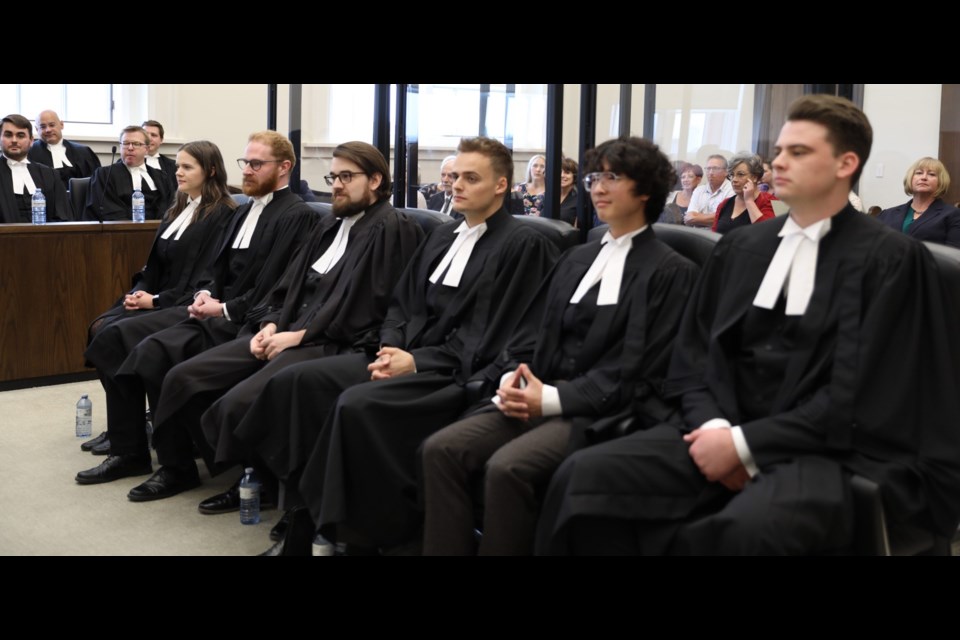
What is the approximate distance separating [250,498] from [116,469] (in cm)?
94

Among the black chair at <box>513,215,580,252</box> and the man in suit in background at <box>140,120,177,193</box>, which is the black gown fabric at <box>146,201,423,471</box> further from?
the man in suit in background at <box>140,120,177,193</box>

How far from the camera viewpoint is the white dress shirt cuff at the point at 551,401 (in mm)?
3049

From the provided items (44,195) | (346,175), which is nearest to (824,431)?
(346,175)

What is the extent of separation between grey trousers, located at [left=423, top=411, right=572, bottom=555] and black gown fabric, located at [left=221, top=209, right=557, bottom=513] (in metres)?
0.40

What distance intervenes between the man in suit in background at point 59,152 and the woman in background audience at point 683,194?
680 cm

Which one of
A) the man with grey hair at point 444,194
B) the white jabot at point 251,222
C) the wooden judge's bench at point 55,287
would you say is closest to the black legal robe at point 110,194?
the wooden judge's bench at point 55,287

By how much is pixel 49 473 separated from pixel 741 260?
347cm

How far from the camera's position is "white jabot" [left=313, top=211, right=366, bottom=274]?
4.49 m

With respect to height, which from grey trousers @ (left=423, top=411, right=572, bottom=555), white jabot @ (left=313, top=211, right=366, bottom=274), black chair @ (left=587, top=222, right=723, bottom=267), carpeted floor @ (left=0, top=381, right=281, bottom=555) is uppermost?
black chair @ (left=587, top=222, right=723, bottom=267)

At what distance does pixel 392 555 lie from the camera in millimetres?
3514

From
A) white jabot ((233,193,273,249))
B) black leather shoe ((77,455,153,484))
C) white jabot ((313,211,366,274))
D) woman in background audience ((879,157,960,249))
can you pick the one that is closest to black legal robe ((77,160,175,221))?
white jabot ((233,193,273,249))

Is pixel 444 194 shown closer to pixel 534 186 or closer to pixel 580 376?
pixel 534 186

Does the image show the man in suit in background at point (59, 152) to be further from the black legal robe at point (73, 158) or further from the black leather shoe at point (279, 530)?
the black leather shoe at point (279, 530)

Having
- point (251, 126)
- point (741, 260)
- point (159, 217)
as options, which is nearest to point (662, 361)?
point (741, 260)
